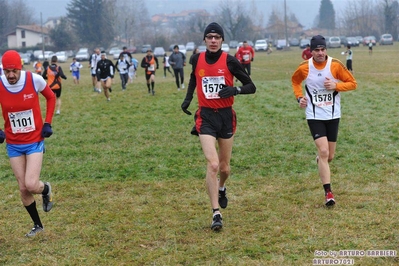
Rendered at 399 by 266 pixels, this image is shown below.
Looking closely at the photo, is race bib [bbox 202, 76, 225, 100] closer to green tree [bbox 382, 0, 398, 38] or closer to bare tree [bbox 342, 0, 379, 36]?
green tree [bbox 382, 0, 398, 38]

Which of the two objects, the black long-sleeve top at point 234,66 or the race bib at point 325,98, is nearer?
the black long-sleeve top at point 234,66

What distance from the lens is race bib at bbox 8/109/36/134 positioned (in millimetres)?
6281

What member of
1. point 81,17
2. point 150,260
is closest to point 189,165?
point 150,260

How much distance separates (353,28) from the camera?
120m

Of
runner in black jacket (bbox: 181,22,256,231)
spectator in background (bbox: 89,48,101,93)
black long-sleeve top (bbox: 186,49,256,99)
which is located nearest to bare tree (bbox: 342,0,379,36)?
spectator in background (bbox: 89,48,101,93)

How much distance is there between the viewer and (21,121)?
630 cm

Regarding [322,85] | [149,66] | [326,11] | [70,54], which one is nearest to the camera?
[322,85]

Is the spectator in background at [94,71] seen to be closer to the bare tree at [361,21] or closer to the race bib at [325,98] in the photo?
the race bib at [325,98]

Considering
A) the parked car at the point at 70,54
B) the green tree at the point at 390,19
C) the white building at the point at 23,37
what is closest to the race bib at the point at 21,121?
the parked car at the point at 70,54

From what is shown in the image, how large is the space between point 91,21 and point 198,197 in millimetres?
92093

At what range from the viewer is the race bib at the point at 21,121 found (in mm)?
6281

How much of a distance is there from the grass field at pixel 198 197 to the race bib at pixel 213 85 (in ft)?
5.03

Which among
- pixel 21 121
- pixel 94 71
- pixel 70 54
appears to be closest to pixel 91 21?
pixel 70 54

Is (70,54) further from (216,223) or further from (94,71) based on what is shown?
(216,223)
